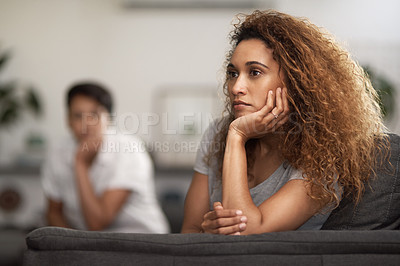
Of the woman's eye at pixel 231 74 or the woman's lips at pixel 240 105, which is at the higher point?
the woman's eye at pixel 231 74

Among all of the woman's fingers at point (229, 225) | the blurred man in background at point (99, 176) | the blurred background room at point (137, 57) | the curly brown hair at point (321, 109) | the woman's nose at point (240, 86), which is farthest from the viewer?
the blurred background room at point (137, 57)

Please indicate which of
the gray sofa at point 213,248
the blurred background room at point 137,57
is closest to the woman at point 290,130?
the gray sofa at point 213,248

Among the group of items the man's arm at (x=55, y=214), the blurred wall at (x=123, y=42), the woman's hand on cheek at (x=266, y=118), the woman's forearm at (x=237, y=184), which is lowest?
the man's arm at (x=55, y=214)

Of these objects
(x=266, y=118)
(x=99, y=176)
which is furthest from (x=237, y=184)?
(x=99, y=176)

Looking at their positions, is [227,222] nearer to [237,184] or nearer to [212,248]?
[237,184]

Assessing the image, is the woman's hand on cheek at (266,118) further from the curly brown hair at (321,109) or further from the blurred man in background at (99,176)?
the blurred man in background at (99,176)

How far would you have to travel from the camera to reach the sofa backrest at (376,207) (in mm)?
1348

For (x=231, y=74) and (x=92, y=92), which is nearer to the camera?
(x=231, y=74)

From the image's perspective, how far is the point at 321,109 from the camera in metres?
1.45

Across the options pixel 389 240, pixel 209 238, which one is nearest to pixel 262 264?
pixel 209 238

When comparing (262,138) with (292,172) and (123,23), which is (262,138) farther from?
(123,23)

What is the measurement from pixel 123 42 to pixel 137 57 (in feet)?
0.69

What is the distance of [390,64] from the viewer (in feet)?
15.4

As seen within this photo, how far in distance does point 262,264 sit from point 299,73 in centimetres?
66
